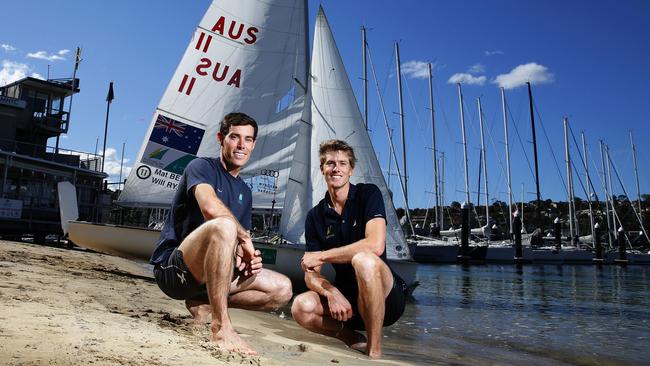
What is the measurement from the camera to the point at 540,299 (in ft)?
43.8

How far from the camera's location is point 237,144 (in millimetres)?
2455

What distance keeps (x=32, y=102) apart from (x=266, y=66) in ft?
99.9

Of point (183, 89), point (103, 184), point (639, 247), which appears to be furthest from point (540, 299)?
point (639, 247)

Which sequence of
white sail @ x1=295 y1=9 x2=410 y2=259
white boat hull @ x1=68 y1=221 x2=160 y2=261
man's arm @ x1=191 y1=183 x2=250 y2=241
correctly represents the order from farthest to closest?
1. white sail @ x1=295 y1=9 x2=410 y2=259
2. white boat hull @ x1=68 y1=221 x2=160 y2=261
3. man's arm @ x1=191 y1=183 x2=250 y2=241

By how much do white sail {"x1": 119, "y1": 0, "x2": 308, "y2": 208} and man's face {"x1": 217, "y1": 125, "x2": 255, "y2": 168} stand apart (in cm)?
640

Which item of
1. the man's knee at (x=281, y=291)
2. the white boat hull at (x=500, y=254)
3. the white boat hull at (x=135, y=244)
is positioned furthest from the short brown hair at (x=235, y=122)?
the white boat hull at (x=500, y=254)

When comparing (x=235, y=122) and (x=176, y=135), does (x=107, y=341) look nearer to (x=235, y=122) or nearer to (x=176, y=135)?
(x=235, y=122)

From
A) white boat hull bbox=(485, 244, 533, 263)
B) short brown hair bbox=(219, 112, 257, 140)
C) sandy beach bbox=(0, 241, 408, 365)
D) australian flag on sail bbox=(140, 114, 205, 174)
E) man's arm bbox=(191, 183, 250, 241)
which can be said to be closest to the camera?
sandy beach bbox=(0, 241, 408, 365)

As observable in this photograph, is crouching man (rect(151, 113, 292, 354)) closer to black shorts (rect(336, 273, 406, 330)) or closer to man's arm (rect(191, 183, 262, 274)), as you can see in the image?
man's arm (rect(191, 183, 262, 274))

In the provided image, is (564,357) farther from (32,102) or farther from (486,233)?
(486,233)

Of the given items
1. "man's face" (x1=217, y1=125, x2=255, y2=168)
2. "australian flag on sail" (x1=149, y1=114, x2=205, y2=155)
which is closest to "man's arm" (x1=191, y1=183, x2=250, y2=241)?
"man's face" (x1=217, y1=125, x2=255, y2=168)

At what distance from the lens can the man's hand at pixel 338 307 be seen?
2.52 meters

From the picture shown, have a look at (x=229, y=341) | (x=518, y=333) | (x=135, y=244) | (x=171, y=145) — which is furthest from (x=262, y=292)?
(x=171, y=145)

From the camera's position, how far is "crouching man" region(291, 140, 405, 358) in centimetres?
249
